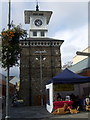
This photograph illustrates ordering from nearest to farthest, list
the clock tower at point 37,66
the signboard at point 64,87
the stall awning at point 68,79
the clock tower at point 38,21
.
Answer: the stall awning at point 68,79
the signboard at point 64,87
the clock tower at point 37,66
the clock tower at point 38,21

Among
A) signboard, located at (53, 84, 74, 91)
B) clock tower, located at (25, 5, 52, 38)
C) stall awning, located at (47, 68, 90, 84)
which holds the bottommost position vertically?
signboard, located at (53, 84, 74, 91)

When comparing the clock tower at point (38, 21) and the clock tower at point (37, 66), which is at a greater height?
the clock tower at point (38, 21)

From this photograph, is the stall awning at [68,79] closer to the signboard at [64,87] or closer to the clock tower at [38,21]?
the signboard at [64,87]

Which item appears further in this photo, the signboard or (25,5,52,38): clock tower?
(25,5,52,38): clock tower

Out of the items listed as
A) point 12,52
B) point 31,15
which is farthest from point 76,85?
point 31,15

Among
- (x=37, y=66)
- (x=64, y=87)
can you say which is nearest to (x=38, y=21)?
(x=37, y=66)

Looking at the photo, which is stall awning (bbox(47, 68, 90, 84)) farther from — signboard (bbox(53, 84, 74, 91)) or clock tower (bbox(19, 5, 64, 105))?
clock tower (bbox(19, 5, 64, 105))

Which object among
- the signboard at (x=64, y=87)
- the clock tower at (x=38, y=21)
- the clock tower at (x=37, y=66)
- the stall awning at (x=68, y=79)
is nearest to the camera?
the stall awning at (x=68, y=79)

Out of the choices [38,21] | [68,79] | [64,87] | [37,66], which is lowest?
[64,87]

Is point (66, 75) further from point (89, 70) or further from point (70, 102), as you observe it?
point (89, 70)

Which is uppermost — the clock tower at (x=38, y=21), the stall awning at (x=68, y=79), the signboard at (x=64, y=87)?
the clock tower at (x=38, y=21)

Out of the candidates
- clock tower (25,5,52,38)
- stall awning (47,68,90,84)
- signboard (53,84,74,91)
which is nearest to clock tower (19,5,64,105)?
clock tower (25,5,52,38)

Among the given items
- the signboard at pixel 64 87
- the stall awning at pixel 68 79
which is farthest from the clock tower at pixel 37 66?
the stall awning at pixel 68 79

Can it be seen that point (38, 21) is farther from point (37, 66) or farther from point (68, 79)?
point (68, 79)
